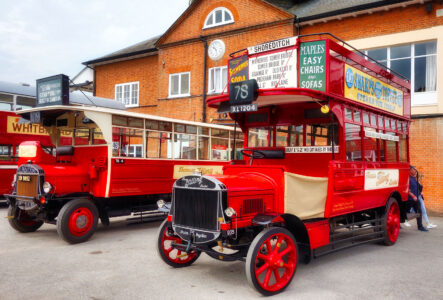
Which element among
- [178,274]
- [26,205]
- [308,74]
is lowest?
[178,274]

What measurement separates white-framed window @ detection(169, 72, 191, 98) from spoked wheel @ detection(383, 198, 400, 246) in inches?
465

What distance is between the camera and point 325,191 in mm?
5945

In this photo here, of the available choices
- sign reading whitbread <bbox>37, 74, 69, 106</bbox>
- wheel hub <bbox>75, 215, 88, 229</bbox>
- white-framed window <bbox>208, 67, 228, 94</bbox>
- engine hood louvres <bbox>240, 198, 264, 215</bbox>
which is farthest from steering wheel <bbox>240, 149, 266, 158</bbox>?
white-framed window <bbox>208, 67, 228, 94</bbox>

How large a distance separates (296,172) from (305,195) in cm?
127

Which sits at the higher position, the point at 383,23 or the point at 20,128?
the point at 383,23

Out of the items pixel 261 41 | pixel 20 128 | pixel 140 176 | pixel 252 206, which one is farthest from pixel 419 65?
pixel 20 128

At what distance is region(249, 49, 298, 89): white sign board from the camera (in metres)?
6.52

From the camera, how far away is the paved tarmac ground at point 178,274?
4785mm

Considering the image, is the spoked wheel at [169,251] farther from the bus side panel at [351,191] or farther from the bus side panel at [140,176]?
the bus side panel at [140,176]

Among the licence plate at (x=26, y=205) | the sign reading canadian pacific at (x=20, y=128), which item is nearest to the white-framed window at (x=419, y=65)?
the licence plate at (x=26, y=205)

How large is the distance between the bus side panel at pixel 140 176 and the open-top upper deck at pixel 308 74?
3323 millimetres

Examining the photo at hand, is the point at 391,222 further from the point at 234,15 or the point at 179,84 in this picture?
the point at 179,84

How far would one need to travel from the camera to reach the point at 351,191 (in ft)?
21.4

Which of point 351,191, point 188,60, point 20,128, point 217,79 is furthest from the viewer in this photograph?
point 188,60
